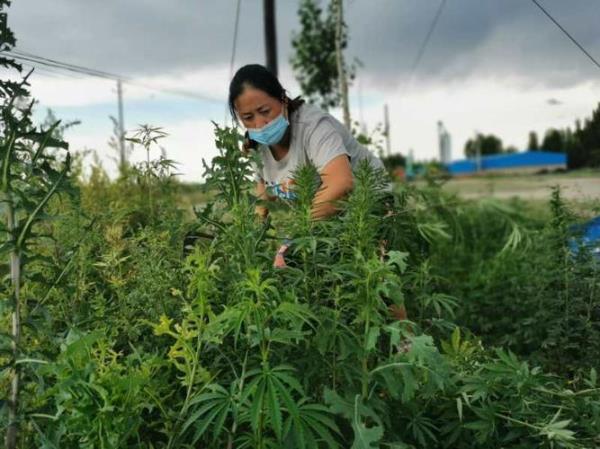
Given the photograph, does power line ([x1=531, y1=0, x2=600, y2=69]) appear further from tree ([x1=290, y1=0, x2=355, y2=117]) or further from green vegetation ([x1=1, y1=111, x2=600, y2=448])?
tree ([x1=290, y1=0, x2=355, y2=117])

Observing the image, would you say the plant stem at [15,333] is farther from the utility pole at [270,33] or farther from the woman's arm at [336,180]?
the utility pole at [270,33]

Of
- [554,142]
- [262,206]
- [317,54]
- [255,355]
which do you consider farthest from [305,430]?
[317,54]

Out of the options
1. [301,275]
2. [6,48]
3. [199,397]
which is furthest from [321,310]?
[6,48]

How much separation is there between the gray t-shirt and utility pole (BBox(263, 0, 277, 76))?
3.87m

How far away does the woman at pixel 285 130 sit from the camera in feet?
9.02

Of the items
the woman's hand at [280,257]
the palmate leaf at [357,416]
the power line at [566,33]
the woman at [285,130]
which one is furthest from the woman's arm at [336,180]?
the power line at [566,33]

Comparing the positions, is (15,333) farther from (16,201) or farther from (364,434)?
(364,434)

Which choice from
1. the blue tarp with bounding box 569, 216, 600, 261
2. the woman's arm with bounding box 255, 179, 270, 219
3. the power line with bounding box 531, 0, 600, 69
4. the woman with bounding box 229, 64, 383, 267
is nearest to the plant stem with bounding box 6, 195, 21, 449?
the woman's arm with bounding box 255, 179, 270, 219

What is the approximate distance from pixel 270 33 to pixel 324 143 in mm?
4277

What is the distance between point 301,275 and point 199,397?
1.34ft

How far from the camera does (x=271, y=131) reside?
288 centimetres

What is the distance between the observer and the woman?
275cm

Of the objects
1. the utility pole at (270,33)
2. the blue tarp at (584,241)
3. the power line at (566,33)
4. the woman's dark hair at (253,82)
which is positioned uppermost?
the utility pole at (270,33)

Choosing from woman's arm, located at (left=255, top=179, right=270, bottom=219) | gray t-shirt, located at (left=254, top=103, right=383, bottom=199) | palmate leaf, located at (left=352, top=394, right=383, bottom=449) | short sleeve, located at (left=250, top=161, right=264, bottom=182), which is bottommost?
palmate leaf, located at (left=352, top=394, right=383, bottom=449)
